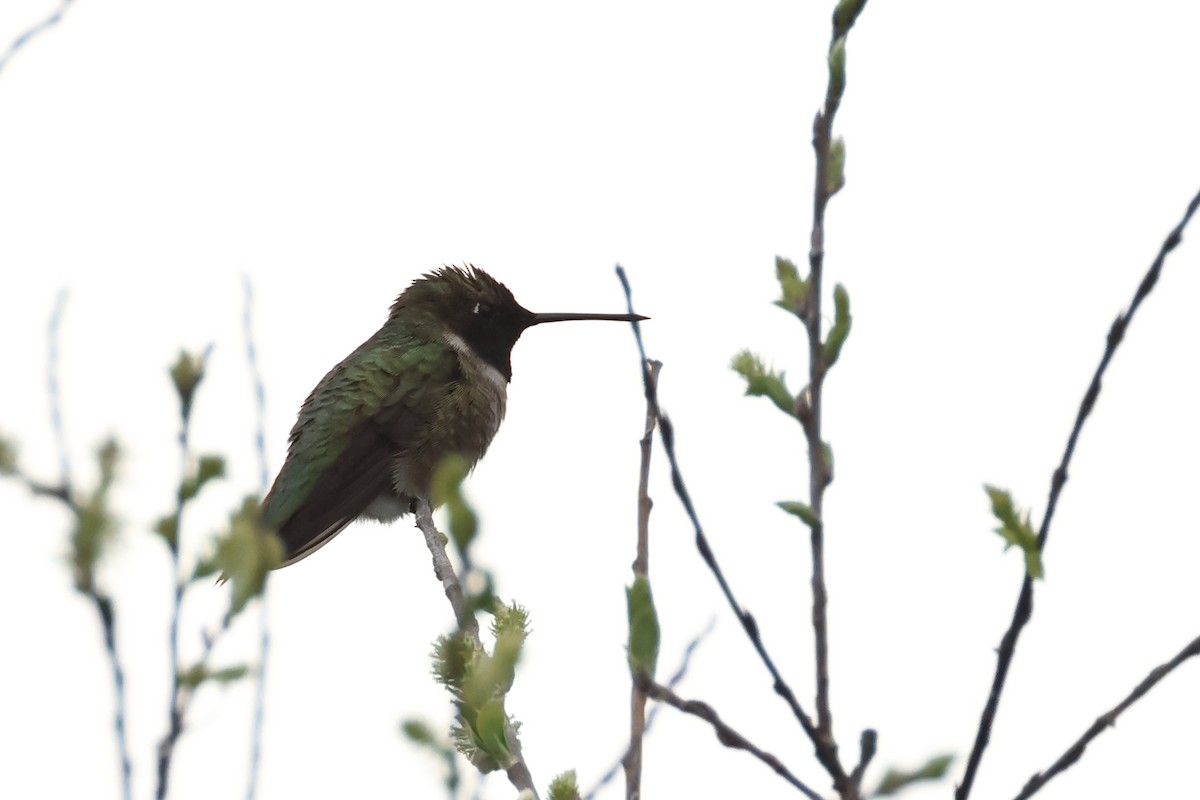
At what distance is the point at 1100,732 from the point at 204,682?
1130 mm

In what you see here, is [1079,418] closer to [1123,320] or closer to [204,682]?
[1123,320]

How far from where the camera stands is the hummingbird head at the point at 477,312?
10062mm

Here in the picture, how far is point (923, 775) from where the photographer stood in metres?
1.92

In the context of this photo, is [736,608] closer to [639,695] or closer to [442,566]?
[639,695]

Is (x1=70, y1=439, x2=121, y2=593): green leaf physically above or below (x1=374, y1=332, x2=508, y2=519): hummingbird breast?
Answer: below

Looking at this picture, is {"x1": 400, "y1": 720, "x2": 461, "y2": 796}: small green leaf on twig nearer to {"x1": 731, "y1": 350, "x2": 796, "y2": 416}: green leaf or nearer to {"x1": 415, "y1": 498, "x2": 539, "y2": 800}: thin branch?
{"x1": 415, "y1": 498, "x2": 539, "y2": 800}: thin branch

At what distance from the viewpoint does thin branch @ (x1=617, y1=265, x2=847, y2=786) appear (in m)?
1.80

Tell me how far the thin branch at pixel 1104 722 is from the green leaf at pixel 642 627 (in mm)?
535

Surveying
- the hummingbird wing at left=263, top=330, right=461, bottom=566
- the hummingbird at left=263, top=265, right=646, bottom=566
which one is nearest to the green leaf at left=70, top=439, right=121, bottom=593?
the hummingbird at left=263, top=265, right=646, bottom=566

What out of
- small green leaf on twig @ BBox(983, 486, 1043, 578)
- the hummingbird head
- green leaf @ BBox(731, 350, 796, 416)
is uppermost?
the hummingbird head

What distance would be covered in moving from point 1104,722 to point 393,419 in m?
7.37

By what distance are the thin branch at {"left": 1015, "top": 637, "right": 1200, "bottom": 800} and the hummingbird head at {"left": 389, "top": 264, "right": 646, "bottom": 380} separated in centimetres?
816

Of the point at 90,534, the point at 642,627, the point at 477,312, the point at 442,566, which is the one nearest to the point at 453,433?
the point at 477,312

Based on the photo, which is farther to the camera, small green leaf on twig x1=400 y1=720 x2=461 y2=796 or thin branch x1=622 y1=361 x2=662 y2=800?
thin branch x1=622 y1=361 x2=662 y2=800
